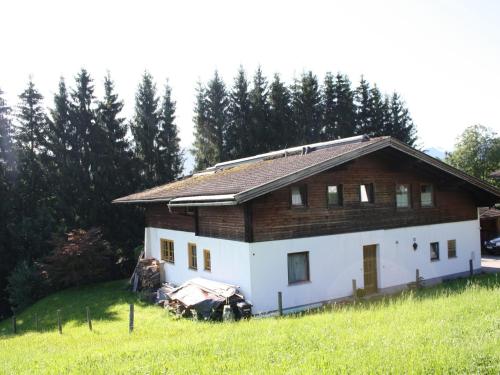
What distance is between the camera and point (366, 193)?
17.5 m

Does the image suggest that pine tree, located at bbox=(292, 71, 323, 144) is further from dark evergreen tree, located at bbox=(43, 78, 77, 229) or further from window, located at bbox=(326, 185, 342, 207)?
window, located at bbox=(326, 185, 342, 207)

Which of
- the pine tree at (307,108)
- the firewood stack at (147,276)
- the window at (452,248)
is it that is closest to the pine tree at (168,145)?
the pine tree at (307,108)

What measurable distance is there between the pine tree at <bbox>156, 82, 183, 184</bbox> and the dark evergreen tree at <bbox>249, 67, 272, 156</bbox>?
6074 millimetres

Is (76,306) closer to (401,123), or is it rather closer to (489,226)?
(489,226)

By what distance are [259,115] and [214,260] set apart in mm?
23443

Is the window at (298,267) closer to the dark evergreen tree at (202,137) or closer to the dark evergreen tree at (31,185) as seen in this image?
the dark evergreen tree at (31,185)

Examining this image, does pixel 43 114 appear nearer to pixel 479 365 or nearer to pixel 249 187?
pixel 249 187

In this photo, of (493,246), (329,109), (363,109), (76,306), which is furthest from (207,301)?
(363,109)

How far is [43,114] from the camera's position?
31.3 meters

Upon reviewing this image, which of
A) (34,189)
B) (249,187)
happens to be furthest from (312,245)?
(34,189)

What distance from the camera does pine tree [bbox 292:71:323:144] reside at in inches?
1565

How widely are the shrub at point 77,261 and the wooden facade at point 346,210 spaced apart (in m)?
6.24

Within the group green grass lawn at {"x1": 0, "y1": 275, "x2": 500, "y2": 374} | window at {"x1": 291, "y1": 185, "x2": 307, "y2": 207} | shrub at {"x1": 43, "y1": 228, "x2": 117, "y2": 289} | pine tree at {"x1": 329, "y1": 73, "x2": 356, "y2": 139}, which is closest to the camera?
green grass lawn at {"x1": 0, "y1": 275, "x2": 500, "y2": 374}

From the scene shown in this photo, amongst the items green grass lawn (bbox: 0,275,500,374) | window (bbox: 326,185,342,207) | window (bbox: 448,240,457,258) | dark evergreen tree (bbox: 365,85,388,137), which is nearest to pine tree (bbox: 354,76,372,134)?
dark evergreen tree (bbox: 365,85,388,137)
